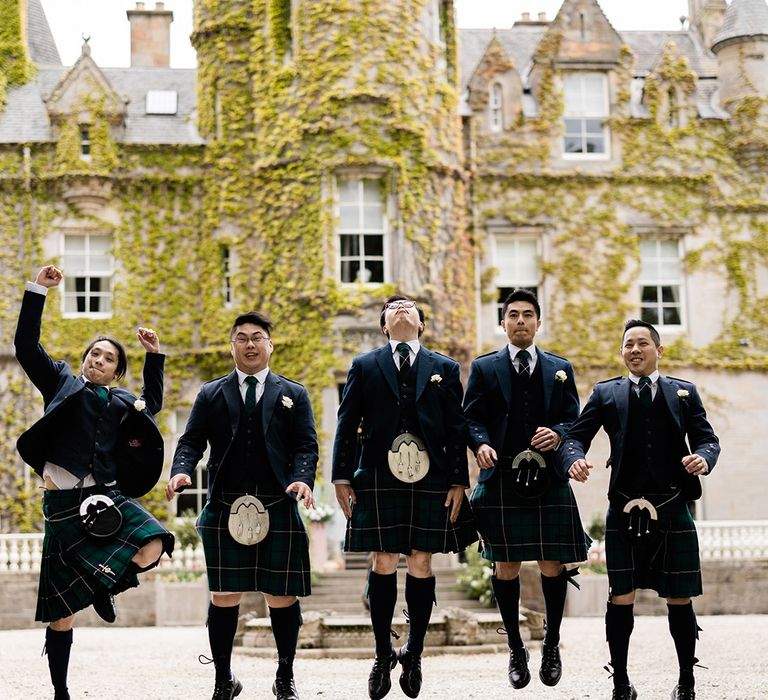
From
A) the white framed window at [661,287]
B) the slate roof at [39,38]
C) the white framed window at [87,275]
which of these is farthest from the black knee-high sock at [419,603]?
the slate roof at [39,38]

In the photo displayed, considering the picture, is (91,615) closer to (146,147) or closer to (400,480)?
(146,147)

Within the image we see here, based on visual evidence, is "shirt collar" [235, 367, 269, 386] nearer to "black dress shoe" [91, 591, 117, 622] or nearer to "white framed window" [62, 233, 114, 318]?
"black dress shoe" [91, 591, 117, 622]

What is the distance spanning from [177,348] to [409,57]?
21.3 feet

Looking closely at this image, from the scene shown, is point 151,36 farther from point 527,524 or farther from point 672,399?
point 672,399

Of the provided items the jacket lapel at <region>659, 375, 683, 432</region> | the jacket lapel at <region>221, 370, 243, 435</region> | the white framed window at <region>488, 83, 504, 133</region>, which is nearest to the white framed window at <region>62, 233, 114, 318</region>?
the white framed window at <region>488, 83, 504, 133</region>

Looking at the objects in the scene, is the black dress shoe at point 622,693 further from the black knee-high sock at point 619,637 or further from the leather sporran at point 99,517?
the leather sporran at point 99,517

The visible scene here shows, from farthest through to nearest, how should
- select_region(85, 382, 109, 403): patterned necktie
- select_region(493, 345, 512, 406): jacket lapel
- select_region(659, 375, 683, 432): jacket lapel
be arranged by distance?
1. select_region(493, 345, 512, 406): jacket lapel
2. select_region(85, 382, 109, 403): patterned necktie
3. select_region(659, 375, 683, 432): jacket lapel

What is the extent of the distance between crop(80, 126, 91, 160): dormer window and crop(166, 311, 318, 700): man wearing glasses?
50.4ft

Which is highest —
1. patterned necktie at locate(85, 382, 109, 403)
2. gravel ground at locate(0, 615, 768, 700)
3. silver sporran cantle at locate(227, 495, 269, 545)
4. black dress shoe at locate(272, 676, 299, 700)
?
patterned necktie at locate(85, 382, 109, 403)

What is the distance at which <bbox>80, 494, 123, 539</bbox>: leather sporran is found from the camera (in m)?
7.46

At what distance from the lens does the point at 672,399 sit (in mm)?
7754

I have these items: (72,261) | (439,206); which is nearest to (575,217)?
(439,206)

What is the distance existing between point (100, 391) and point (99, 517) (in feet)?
2.74

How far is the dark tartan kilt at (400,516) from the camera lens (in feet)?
25.2
